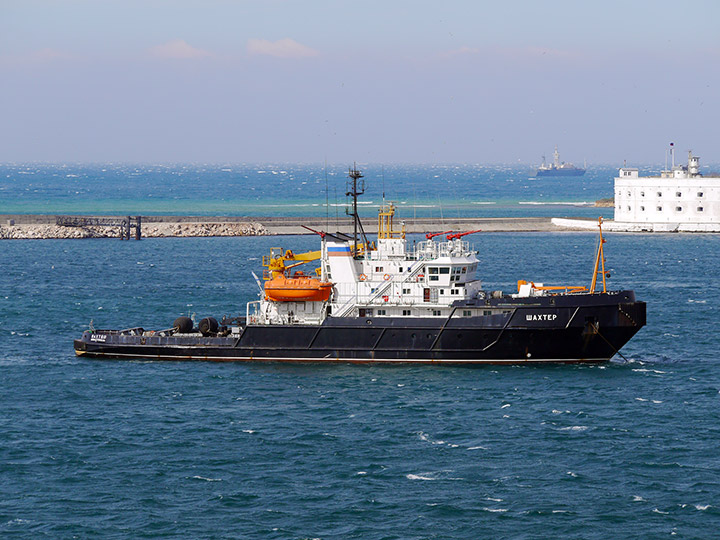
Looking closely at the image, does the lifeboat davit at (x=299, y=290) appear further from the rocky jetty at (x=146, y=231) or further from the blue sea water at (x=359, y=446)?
the rocky jetty at (x=146, y=231)

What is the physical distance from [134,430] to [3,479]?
6330 millimetres

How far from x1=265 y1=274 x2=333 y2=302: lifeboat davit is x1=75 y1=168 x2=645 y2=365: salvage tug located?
0.05 m

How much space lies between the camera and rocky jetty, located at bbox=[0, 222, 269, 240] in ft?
429

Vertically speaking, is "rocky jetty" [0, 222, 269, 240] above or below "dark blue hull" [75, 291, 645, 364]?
above

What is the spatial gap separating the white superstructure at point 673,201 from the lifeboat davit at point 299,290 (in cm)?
8519

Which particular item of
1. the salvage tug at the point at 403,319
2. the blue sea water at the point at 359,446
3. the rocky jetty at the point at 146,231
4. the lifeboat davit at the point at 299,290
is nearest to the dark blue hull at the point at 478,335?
the salvage tug at the point at 403,319

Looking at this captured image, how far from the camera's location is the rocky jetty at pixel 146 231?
429ft

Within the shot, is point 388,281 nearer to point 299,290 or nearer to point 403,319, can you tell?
point 403,319

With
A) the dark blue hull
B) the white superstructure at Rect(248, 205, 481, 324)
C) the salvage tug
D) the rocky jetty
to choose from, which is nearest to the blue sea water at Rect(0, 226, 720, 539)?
the dark blue hull

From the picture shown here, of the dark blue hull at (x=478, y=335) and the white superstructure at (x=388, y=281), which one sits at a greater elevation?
the white superstructure at (x=388, y=281)

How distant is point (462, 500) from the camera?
108 ft

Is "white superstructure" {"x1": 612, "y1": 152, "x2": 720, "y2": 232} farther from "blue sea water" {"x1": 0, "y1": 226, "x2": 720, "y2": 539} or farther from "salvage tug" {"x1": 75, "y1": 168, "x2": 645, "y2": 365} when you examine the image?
"salvage tug" {"x1": 75, "y1": 168, "x2": 645, "y2": 365}

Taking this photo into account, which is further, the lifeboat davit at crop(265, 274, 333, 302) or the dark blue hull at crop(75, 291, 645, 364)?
the lifeboat davit at crop(265, 274, 333, 302)

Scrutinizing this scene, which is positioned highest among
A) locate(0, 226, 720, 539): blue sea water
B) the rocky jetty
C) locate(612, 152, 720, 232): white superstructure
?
locate(612, 152, 720, 232): white superstructure
